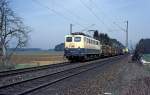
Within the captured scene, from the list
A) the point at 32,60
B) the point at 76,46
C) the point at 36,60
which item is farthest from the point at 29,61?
the point at 76,46

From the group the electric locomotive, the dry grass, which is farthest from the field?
the electric locomotive

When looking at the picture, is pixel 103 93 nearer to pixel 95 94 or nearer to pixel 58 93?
pixel 95 94

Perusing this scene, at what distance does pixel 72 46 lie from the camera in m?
45.2

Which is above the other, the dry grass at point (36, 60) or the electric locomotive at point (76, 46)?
the electric locomotive at point (76, 46)

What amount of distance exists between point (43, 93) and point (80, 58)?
32.0 meters

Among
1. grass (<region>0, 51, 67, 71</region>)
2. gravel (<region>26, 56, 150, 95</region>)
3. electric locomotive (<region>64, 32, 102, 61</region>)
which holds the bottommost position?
gravel (<region>26, 56, 150, 95</region>)

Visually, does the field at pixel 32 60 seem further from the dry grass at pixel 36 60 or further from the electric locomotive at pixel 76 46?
the electric locomotive at pixel 76 46

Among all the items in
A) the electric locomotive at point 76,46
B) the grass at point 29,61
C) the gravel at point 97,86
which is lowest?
the gravel at point 97,86

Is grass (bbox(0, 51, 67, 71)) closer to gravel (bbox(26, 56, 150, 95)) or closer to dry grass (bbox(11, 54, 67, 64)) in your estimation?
dry grass (bbox(11, 54, 67, 64))

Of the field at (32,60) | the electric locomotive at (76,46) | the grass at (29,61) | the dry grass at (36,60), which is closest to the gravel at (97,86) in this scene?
the grass at (29,61)

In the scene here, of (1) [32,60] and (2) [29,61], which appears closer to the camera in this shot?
(2) [29,61]

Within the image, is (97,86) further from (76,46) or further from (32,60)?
(32,60)

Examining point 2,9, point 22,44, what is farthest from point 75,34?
point 2,9

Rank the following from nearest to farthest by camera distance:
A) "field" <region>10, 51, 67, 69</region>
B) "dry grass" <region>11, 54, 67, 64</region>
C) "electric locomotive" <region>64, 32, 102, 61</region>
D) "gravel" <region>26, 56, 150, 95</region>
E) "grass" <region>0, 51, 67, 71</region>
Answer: "gravel" <region>26, 56, 150, 95</region>, "grass" <region>0, 51, 67, 71</region>, "field" <region>10, 51, 67, 69</region>, "electric locomotive" <region>64, 32, 102, 61</region>, "dry grass" <region>11, 54, 67, 64</region>
